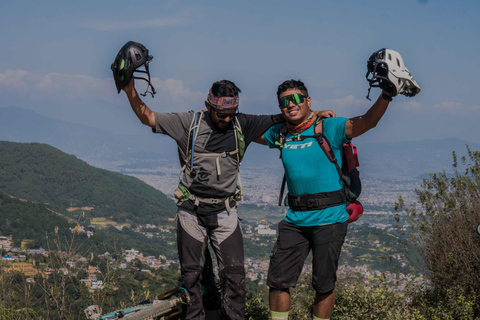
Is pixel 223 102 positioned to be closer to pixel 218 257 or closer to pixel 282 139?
pixel 282 139

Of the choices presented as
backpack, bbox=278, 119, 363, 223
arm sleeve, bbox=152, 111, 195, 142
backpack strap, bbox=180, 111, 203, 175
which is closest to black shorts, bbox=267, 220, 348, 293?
backpack, bbox=278, 119, 363, 223

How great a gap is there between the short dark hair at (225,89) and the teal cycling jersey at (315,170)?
82 cm

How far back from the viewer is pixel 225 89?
4.86 m

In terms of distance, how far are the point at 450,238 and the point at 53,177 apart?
9597cm

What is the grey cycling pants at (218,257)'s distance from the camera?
15.8 feet

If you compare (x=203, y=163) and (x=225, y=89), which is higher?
(x=225, y=89)

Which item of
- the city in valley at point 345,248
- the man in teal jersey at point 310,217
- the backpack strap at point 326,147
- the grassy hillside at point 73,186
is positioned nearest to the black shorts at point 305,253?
the man in teal jersey at point 310,217

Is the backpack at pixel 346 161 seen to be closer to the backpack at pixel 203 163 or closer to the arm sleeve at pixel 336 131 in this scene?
the arm sleeve at pixel 336 131

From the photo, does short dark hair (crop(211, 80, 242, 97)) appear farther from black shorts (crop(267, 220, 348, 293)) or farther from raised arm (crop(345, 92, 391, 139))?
black shorts (crop(267, 220, 348, 293))

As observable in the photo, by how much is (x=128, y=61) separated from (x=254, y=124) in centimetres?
147

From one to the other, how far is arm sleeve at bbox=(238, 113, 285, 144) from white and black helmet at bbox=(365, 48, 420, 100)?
1.27 meters

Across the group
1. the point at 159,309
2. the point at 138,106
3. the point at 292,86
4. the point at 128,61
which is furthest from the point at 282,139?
the point at 159,309

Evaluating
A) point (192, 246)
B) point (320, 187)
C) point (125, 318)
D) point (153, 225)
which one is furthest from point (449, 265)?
point (153, 225)

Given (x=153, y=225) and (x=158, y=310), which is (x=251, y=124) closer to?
(x=158, y=310)
